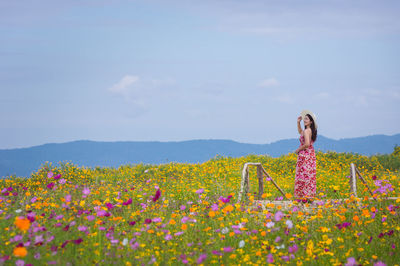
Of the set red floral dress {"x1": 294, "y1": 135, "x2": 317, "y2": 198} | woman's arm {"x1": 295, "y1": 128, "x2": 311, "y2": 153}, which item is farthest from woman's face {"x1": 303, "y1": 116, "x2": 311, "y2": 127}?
red floral dress {"x1": 294, "y1": 135, "x2": 317, "y2": 198}

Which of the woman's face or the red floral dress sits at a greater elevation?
the woman's face

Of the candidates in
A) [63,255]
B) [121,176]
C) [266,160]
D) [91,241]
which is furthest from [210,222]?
[266,160]

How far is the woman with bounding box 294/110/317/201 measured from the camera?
10141 mm

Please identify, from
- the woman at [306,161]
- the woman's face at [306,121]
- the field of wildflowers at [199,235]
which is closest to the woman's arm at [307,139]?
the woman at [306,161]

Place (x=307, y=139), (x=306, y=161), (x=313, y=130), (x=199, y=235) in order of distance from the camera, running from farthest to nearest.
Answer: (x=306, y=161) < (x=313, y=130) < (x=307, y=139) < (x=199, y=235)

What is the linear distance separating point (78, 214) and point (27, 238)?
987 mm

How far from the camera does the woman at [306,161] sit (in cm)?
Result: 1014

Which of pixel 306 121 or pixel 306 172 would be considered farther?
pixel 306 172

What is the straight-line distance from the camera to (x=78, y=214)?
5770 mm

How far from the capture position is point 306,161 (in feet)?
34.3

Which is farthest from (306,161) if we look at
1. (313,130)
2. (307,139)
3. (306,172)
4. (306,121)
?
(306,121)

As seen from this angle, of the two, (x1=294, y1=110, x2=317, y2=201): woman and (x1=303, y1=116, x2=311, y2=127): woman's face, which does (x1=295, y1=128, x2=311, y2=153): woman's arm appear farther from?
(x1=303, y1=116, x2=311, y2=127): woman's face

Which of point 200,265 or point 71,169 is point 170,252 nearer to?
point 200,265

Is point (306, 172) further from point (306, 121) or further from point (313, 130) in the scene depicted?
point (306, 121)
